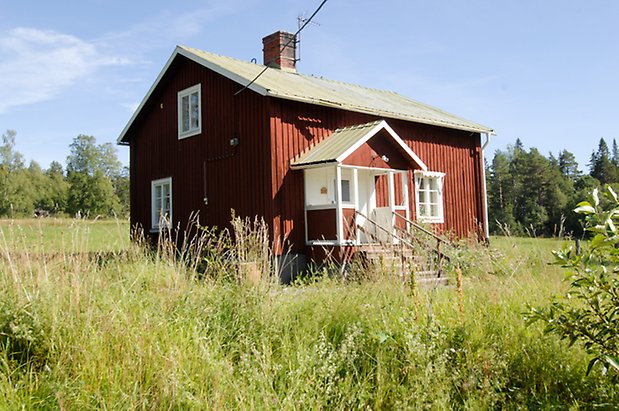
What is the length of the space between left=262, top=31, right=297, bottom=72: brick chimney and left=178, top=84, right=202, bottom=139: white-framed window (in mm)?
2970

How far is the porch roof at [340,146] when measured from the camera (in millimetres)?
12062

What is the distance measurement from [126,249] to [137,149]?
448 inches

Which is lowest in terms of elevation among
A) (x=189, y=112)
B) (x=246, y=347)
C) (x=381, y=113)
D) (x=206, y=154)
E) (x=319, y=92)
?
(x=246, y=347)

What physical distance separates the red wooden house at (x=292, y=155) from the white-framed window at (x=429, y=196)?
45 millimetres

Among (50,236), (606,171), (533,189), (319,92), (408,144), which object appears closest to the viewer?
(50,236)

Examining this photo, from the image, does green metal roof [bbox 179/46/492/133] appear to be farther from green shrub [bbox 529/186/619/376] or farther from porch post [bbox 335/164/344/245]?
green shrub [bbox 529/186/619/376]

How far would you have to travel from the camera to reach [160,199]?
16.1 metres

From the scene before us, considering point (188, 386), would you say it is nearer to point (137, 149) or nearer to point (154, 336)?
point (154, 336)

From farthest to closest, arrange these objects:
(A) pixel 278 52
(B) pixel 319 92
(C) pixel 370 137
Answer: (A) pixel 278 52 < (B) pixel 319 92 < (C) pixel 370 137

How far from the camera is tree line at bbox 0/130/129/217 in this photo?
50938 mm

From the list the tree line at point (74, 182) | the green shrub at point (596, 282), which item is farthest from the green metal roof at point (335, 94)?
the tree line at point (74, 182)

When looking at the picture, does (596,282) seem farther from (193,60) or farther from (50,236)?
(193,60)

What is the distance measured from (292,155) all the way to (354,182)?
1.71 meters

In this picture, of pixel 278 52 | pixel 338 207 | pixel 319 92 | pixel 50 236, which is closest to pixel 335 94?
pixel 319 92
